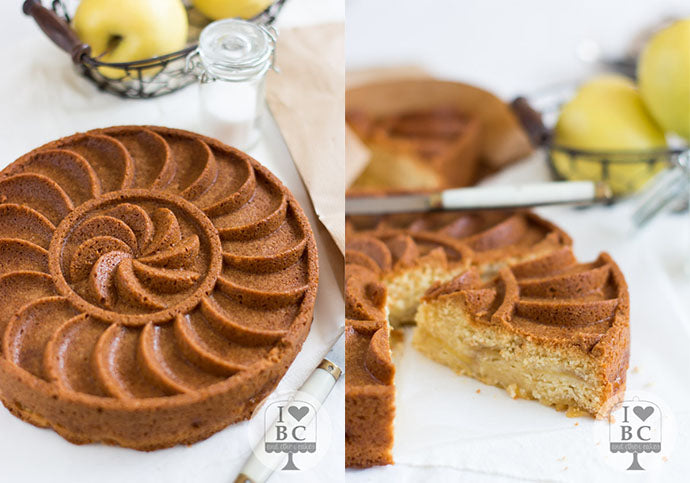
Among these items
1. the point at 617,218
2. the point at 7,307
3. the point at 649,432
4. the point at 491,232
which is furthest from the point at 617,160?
the point at 7,307

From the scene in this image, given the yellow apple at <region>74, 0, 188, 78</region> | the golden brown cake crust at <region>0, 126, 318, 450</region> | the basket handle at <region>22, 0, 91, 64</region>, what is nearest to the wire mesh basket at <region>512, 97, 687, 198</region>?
the golden brown cake crust at <region>0, 126, 318, 450</region>

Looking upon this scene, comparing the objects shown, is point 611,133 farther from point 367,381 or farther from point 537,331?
point 367,381

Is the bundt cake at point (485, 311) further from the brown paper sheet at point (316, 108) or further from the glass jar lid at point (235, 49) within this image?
the glass jar lid at point (235, 49)

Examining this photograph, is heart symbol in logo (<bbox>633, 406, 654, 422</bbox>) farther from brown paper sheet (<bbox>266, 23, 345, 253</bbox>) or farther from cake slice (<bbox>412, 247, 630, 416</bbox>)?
brown paper sheet (<bbox>266, 23, 345, 253</bbox>)

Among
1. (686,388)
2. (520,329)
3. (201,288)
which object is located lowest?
(686,388)

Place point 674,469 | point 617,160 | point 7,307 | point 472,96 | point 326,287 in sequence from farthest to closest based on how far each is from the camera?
point 472,96, point 617,160, point 326,287, point 674,469, point 7,307

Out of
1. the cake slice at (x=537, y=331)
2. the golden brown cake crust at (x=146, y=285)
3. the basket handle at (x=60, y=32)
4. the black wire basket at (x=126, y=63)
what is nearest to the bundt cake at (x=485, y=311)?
the cake slice at (x=537, y=331)

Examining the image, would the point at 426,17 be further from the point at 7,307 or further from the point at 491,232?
the point at 7,307
